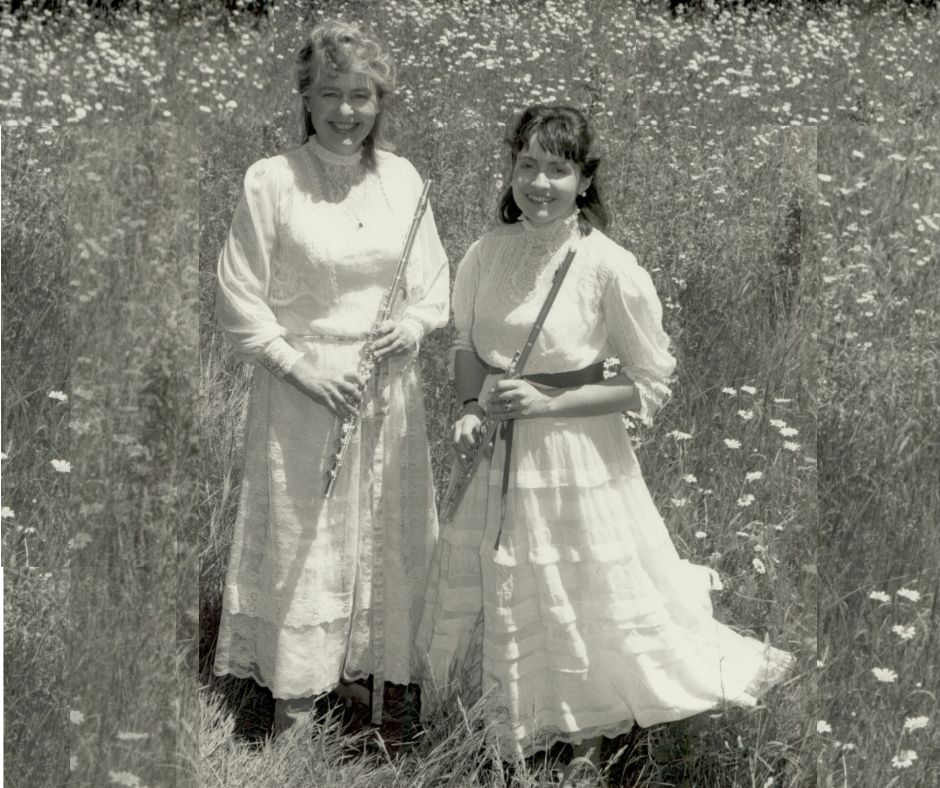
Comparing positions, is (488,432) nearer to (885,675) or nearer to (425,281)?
(425,281)

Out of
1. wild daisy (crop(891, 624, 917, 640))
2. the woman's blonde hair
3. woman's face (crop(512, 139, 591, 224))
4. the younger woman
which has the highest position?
the woman's blonde hair

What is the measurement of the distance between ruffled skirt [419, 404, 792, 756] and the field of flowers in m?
0.17

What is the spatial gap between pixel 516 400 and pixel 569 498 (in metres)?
0.31

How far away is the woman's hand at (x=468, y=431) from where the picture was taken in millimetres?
3430

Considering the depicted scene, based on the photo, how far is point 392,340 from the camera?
11.7 feet

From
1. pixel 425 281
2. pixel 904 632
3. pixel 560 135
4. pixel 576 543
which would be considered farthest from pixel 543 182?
pixel 904 632

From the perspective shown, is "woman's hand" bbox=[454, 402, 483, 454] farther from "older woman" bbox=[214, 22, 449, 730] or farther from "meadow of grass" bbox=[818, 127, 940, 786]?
"meadow of grass" bbox=[818, 127, 940, 786]

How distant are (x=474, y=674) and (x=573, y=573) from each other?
1.36ft

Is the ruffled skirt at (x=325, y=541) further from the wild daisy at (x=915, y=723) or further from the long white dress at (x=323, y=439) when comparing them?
the wild daisy at (x=915, y=723)

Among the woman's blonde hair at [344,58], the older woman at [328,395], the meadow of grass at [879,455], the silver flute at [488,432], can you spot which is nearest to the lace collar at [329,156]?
the older woman at [328,395]

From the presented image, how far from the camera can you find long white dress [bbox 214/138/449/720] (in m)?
3.52

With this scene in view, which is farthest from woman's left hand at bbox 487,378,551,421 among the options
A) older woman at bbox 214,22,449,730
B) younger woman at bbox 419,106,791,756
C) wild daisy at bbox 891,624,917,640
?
wild daisy at bbox 891,624,917,640

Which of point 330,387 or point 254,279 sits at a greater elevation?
point 254,279

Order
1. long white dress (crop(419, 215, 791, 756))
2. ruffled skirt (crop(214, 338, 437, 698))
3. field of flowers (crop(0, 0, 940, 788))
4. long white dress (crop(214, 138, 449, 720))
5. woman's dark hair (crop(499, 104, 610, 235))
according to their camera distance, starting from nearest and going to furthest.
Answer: field of flowers (crop(0, 0, 940, 788)) < woman's dark hair (crop(499, 104, 610, 235)) < long white dress (crop(419, 215, 791, 756)) < long white dress (crop(214, 138, 449, 720)) < ruffled skirt (crop(214, 338, 437, 698))
